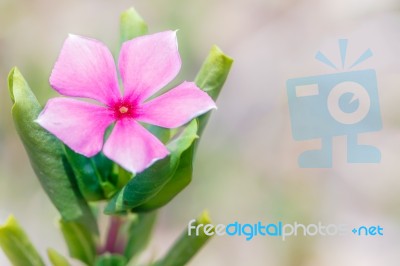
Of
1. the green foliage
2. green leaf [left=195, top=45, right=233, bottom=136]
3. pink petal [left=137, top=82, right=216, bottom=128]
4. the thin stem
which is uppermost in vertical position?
green leaf [left=195, top=45, right=233, bottom=136]

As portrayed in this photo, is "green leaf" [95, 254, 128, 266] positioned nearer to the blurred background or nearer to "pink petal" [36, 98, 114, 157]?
"pink petal" [36, 98, 114, 157]

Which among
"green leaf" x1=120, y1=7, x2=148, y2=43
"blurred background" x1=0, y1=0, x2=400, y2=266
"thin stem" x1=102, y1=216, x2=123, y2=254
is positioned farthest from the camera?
"blurred background" x1=0, y1=0, x2=400, y2=266

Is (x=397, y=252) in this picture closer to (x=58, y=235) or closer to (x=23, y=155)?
(x=58, y=235)

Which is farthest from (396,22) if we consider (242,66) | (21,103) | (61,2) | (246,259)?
(21,103)

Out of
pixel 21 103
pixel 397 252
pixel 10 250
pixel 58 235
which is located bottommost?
pixel 397 252

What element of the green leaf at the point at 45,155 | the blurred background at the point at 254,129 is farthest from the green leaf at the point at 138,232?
the blurred background at the point at 254,129
